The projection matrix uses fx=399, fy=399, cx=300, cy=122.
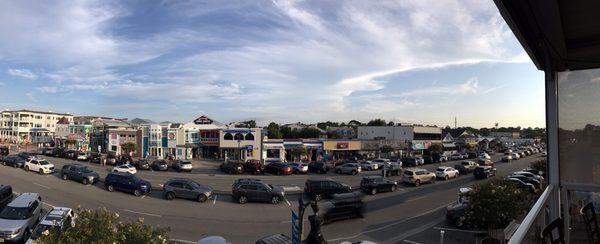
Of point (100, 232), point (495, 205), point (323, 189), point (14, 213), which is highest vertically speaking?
point (100, 232)

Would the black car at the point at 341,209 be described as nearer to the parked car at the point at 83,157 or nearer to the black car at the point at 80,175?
the black car at the point at 80,175

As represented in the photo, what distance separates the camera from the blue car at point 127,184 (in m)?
28.5


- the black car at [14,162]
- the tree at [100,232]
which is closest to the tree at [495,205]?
the tree at [100,232]

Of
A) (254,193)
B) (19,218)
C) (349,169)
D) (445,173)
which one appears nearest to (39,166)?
(19,218)

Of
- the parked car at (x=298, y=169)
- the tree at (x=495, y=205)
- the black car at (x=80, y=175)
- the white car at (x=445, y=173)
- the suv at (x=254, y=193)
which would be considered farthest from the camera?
the parked car at (x=298, y=169)

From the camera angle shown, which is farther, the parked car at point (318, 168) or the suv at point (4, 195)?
the parked car at point (318, 168)

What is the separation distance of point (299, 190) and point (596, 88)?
27.1m

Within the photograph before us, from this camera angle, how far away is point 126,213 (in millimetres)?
22703

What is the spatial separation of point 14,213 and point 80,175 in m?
16.7

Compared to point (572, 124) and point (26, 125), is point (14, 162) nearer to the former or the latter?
point (572, 124)

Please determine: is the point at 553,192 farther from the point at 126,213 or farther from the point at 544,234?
the point at 126,213

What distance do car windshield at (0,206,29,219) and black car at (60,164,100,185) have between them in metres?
15.3

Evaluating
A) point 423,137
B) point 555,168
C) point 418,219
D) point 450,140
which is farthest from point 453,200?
point 450,140

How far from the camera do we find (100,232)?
896 cm
